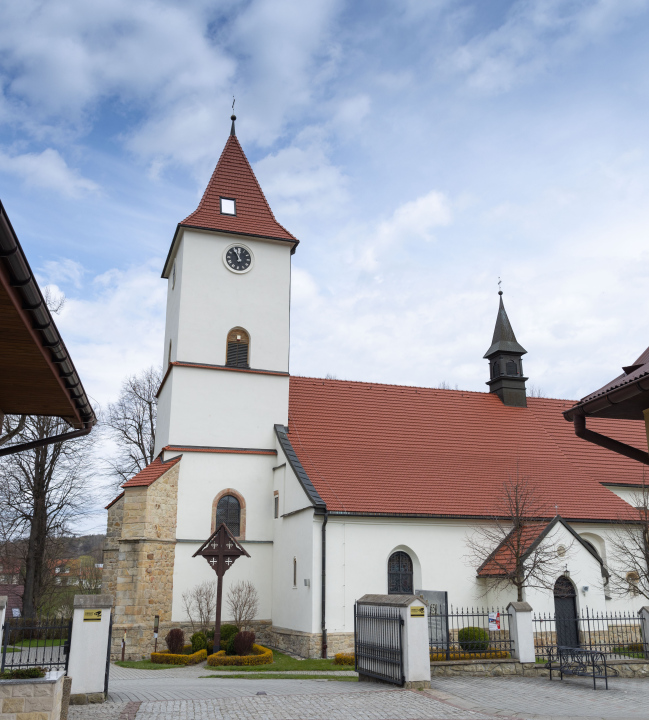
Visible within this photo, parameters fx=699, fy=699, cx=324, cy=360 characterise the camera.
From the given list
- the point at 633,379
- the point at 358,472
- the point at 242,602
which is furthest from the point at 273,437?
the point at 633,379

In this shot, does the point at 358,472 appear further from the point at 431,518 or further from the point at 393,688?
the point at 393,688

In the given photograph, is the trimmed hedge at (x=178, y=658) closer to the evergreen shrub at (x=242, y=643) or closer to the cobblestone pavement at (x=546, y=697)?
the evergreen shrub at (x=242, y=643)

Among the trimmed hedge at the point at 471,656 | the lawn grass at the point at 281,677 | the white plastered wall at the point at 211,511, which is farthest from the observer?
the white plastered wall at the point at 211,511

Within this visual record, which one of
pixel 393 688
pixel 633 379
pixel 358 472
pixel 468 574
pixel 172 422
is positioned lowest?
A: pixel 393 688

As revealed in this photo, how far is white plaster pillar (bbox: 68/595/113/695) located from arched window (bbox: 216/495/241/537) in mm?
9719

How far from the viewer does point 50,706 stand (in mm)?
6711

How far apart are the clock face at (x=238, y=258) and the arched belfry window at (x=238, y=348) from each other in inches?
89.1

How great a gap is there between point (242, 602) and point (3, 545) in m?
15.3

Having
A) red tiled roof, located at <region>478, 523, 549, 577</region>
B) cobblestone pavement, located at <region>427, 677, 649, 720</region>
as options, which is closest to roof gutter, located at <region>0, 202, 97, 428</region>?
cobblestone pavement, located at <region>427, 677, 649, 720</region>

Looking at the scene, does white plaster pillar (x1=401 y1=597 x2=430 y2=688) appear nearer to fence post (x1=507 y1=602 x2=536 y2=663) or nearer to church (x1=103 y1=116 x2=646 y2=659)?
fence post (x1=507 y1=602 x2=536 y2=663)

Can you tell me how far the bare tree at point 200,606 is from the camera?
20.4 m

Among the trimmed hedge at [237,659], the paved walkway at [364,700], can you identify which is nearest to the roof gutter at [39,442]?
the paved walkway at [364,700]

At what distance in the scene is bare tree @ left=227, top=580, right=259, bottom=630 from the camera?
20.9 meters

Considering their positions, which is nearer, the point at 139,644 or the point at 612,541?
the point at 139,644
